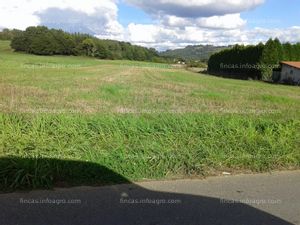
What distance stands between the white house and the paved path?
37.6 meters

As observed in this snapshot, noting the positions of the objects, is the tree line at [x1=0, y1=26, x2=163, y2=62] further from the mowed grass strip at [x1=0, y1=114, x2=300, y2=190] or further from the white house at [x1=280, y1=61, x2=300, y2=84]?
the mowed grass strip at [x1=0, y1=114, x2=300, y2=190]

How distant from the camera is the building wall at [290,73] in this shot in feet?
130

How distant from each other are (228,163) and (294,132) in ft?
7.15

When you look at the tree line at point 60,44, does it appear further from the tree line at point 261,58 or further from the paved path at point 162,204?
the paved path at point 162,204

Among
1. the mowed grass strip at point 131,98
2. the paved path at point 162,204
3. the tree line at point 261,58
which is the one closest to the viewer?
the paved path at point 162,204

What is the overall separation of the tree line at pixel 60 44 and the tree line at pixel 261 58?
5087 centimetres

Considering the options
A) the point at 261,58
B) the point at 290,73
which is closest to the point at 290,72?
the point at 290,73

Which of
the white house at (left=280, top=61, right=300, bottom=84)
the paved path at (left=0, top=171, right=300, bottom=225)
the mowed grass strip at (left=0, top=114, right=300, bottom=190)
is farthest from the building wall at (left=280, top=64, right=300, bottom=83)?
the paved path at (left=0, top=171, right=300, bottom=225)

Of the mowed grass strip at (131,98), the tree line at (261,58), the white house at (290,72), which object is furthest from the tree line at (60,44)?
the mowed grass strip at (131,98)

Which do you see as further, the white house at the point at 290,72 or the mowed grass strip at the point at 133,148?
the white house at the point at 290,72

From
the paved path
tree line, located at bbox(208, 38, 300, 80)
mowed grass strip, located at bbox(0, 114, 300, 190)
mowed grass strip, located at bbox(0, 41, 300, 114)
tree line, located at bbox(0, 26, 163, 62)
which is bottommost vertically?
mowed grass strip, located at bbox(0, 41, 300, 114)

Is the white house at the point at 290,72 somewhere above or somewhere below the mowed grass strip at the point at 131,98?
above

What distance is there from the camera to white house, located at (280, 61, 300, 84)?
39500mm

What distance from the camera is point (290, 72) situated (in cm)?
4119
